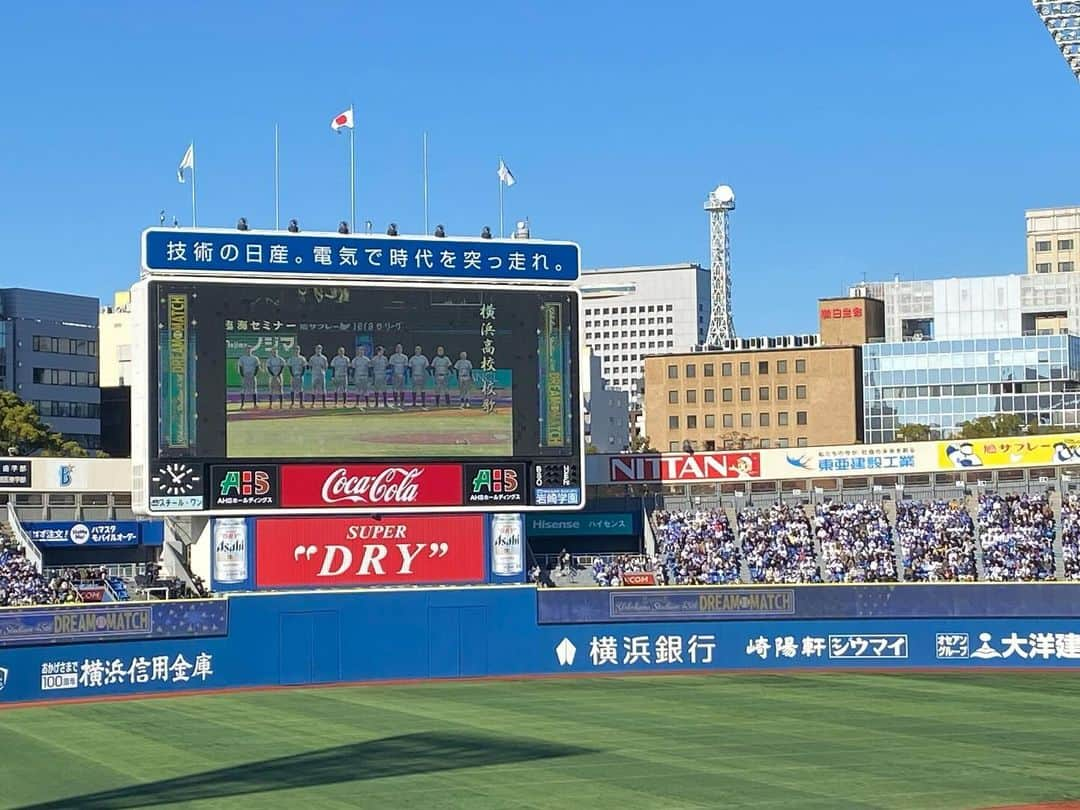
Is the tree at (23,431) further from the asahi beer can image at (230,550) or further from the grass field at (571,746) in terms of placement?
the grass field at (571,746)

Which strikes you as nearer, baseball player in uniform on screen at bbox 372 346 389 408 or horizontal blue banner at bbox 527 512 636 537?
baseball player in uniform on screen at bbox 372 346 389 408

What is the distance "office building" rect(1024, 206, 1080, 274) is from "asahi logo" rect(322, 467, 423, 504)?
6295 inches

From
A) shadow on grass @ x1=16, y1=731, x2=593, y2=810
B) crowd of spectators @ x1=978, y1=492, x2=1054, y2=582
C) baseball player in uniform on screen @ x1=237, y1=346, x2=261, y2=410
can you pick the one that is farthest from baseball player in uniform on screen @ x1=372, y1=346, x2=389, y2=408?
crowd of spectators @ x1=978, y1=492, x2=1054, y2=582


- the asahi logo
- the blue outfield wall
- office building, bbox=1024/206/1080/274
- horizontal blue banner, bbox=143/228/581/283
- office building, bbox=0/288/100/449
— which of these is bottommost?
the blue outfield wall

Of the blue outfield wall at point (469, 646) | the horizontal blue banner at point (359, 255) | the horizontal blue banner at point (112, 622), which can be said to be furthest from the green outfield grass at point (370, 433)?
the horizontal blue banner at point (112, 622)

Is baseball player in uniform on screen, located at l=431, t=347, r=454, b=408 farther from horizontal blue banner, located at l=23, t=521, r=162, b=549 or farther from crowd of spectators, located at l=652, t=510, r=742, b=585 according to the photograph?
horizontal blue banner, located at l=23, t=521, r=162, b=549

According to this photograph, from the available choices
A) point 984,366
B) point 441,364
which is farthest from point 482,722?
point 984,366

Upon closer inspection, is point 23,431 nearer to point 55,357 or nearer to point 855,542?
point 55,357

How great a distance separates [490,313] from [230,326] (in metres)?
6.24

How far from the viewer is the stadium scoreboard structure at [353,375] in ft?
134

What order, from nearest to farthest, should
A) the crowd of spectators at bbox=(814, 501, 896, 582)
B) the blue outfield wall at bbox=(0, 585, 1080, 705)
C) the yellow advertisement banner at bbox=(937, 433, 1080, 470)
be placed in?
the blue outfield wall at bbox=(0, 585, 1080, 705) → the crowd of spectators at bbox=(814, 501, 896, 582) → the yellow advertisement banner at bbox=(937, 433, 1080, 470)

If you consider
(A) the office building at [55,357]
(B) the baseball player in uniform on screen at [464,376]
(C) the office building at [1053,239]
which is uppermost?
(C) the office building at [1053,239]

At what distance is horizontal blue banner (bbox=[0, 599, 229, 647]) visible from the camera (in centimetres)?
4050

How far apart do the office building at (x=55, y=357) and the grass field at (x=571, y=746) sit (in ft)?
281
